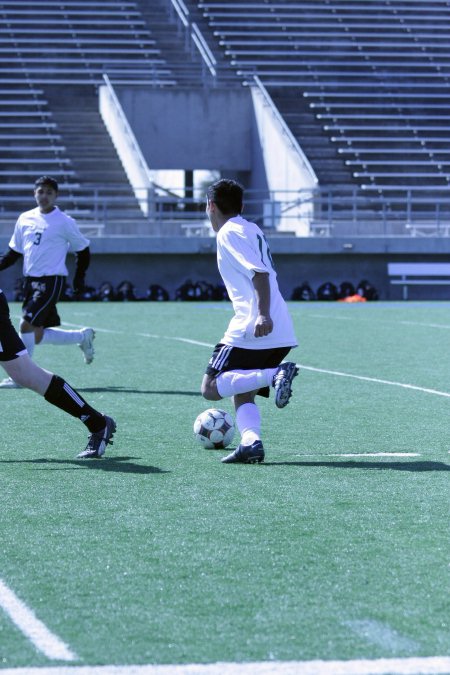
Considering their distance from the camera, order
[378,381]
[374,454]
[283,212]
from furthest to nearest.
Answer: [283,212], [378,381], [374,454]

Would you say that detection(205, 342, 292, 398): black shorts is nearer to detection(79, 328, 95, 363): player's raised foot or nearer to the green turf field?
the green turf field

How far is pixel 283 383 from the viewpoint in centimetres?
638

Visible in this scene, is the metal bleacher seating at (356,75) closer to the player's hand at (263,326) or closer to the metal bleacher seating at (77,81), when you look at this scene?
the metal bleacher seating at (77,81)

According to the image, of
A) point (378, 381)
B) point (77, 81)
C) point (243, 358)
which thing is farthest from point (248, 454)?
point (77, 81)

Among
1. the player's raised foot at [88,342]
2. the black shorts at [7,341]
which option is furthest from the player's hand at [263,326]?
the player's raised foot at [88,342]

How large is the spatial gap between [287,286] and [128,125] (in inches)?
246

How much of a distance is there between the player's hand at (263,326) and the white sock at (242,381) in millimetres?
247

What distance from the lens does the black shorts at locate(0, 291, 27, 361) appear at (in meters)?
6.63

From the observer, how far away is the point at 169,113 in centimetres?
3447

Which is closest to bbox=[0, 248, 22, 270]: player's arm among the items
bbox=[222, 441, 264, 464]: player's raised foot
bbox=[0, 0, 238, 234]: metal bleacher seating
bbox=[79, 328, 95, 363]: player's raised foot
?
bbox=[79, 328, 95, 363]: player's raised foot

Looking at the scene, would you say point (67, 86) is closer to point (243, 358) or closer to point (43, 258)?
point (43, 258)

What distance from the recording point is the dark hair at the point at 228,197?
664cm

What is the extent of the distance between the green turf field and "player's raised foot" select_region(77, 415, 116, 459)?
0.43 feet

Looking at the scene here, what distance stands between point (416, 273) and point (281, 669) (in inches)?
1033
